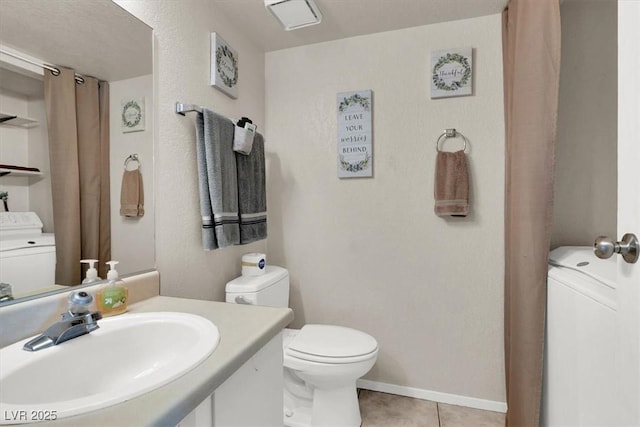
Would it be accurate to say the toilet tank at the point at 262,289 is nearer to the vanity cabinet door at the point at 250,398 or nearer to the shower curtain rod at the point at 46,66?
the vanity cabinet door at the point at 250,398

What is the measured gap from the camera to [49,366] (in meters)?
0.67

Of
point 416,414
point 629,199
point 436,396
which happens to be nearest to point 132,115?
point 629,199

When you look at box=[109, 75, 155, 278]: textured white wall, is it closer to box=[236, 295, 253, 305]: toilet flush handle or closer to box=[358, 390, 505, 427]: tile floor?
box=[236, 295, 253, 305]: toilet flush handle

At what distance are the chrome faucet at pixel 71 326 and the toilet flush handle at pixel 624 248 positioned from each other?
46.6 inches

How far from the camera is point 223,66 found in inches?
63.4

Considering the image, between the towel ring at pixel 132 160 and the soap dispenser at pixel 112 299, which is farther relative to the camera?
the towel ring at pixel 132 160

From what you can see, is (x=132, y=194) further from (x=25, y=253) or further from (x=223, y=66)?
(x=223, y=66)

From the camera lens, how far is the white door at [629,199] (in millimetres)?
622

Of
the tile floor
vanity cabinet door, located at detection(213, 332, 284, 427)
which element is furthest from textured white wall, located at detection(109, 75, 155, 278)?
the tile floor

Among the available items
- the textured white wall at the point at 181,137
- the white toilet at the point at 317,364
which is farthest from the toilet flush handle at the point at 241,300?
the textured white wall at the point at 181,137

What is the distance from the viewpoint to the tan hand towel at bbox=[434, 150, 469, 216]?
1.69 metres

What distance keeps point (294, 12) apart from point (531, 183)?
4.36 feet

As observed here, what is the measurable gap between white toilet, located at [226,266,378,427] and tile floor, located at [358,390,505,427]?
0.18 metres

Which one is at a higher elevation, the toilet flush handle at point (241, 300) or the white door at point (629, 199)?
the white door at point (629, 199)
